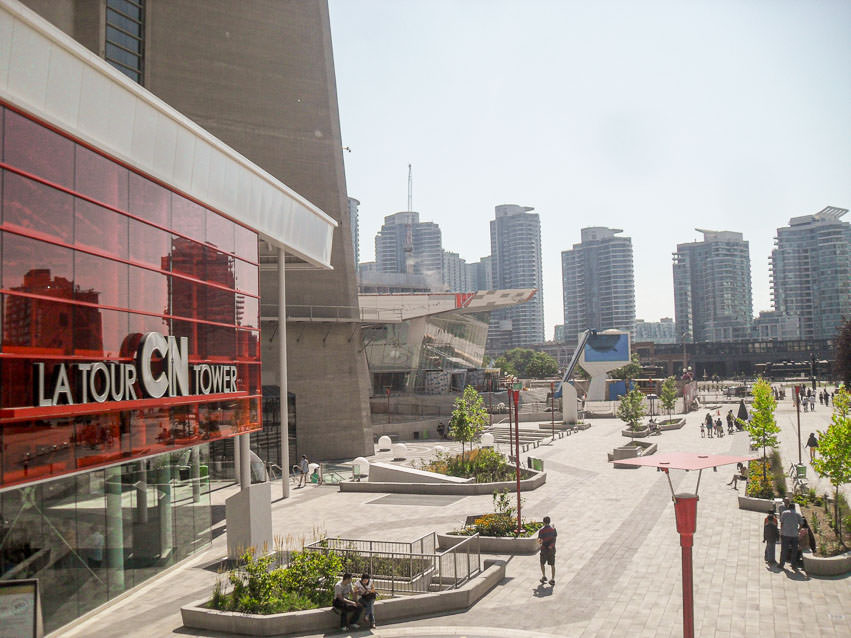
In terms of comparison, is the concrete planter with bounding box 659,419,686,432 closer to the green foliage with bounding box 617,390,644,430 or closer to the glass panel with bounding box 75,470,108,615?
the green foliage with bounding box 617,390,644,430

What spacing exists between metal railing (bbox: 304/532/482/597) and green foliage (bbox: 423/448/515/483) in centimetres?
1304

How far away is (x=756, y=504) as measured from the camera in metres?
21.9

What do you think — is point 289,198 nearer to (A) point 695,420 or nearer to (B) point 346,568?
(B) point 346,568

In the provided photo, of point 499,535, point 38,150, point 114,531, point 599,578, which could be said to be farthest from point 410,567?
point 38,150

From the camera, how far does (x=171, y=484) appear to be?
61.6 ft

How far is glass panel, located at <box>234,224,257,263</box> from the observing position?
21.1m

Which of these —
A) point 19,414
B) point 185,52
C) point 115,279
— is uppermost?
point 185,52

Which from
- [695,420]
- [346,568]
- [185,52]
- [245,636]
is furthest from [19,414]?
[695,420]

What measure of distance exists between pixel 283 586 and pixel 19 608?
4654 millimetres

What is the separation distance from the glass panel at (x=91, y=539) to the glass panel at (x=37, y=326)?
3.56 metres

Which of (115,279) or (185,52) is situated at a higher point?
(185,52)

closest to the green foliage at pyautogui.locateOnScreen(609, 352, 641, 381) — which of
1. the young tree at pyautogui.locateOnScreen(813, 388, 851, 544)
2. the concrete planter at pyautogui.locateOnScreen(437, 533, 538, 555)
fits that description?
the young tree at pyautogui.locateOnScreen(813, 388, 851, 544)

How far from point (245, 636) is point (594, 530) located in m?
10.8

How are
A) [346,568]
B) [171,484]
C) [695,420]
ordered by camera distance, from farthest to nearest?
[695,420] < [171,484] < [346,568]
